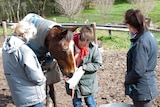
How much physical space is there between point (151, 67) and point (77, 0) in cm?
2430

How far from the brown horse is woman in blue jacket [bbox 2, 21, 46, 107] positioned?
1.54 ft

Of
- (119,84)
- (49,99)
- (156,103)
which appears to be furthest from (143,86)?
(119,84)

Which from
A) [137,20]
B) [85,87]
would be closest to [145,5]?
[85,87]

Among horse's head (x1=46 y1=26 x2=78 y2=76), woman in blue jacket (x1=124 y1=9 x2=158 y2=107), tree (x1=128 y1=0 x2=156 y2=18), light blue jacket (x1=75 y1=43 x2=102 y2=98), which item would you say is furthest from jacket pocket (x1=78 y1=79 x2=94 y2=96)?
tree (x1=128 y1=0 x2=156 y2=18)

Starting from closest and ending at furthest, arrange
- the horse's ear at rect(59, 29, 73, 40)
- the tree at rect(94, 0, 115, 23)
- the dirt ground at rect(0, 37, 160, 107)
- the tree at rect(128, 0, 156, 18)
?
1. the horse's ear at rect(59, 29, 73, 40)
2. the dirt ground at rect(0, 37, 160, 107)
3. the tree at rect(128, 0, 156, 18)
4. the tree at rect(94, 0, 115, 23)

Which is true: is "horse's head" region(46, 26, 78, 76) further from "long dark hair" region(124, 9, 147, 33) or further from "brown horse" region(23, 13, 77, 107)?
"long dark hair" region(124, 9, 147, 33)

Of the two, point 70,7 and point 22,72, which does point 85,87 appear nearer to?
point 22,72

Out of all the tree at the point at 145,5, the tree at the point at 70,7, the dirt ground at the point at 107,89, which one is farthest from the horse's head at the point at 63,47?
the tree at the point at 145,5

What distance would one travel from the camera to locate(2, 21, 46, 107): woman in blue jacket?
273 centimetres

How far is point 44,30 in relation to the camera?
11.4 ft

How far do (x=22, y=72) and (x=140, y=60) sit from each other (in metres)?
1.03

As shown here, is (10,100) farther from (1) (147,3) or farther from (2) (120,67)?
(1) (147,3)

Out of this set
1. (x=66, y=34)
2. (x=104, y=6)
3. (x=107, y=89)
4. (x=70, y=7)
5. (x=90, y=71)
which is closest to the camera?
(x=66, y=34)

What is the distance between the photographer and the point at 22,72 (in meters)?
2.80
